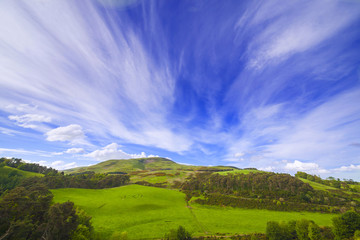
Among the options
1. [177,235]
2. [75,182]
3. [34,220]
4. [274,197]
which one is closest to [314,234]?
[177,235]

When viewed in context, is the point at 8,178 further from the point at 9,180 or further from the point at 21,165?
the point at 21,165

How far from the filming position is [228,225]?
61.0m

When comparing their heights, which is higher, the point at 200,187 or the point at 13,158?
the point at 13,158

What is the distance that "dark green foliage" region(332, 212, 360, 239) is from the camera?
46.4m

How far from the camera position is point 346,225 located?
4734cm

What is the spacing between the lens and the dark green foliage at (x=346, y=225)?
46375 mm

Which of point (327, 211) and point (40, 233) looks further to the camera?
point (327, 211)

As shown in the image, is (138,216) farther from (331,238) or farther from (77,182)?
(77,182)

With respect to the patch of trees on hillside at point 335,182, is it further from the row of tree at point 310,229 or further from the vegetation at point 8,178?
the vegetation at point 8,178

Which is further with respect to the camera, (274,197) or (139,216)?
(274,197)

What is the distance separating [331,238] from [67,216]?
88.5 metres

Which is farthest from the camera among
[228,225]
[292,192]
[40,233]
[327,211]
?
[292,192]

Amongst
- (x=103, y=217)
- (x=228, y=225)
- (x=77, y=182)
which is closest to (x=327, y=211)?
(x=228, y=225)

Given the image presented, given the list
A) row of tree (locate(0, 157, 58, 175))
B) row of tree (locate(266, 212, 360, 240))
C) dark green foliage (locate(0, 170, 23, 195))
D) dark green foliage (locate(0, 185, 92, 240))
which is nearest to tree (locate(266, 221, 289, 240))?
row of tree (locate(266, 212, 360, 240))
